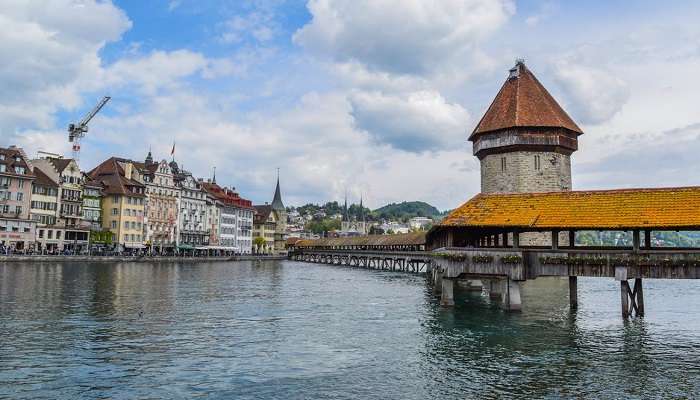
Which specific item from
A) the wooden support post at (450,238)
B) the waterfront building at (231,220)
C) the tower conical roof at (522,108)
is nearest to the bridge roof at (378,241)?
the waterfront building at (231,220)

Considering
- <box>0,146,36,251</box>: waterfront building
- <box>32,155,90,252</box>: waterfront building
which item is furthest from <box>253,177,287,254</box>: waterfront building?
<box>0,146,36,251</box>: waterfront building

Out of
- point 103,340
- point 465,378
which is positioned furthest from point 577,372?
point 103,340

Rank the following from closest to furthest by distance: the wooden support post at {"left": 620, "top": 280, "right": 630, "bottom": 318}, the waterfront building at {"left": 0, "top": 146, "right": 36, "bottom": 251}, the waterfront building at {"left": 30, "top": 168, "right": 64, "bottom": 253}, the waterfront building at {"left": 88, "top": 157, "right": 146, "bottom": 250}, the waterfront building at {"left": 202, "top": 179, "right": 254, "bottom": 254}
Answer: the wooden support post at {"left": 620, "top": 280, "right": 630, "bottom": 318} < the waterfront building at {"left": 0, "top": 146, "right": 36, "bottom": 251} < the waterfront building at {"left": 30, "top": 168, "right": 64, "bottom": 253} < the waterfront building at {"left": 88, "top": 157, "right": 146, "bottom": 250} < the waterfront building at {"left": 202, "top": 179, "right": 254, "bottom": 254}

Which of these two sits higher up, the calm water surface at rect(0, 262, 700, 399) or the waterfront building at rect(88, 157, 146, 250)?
the waterfront building at rect(88, 157, 146, 250)

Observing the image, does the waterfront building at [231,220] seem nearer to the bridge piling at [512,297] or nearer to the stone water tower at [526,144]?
the stone water tower at [526,144]

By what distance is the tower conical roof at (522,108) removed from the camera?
159 feet

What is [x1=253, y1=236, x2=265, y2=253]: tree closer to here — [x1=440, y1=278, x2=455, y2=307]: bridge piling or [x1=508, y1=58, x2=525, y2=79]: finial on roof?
[x1=508, y1=58, x2=525, y2=79]: finial on roof

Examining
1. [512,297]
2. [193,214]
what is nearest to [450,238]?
[512,297]

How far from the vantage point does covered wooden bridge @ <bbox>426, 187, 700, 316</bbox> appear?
2200 centimetres

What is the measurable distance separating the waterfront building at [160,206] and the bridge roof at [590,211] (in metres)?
78.3

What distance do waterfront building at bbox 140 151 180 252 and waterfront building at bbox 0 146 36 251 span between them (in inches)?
818

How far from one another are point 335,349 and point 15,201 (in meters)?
68.7

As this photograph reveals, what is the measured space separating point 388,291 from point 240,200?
301 feet

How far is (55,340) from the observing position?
19.1 meters
